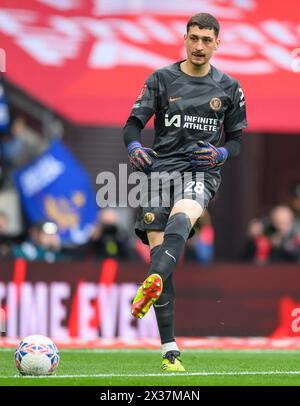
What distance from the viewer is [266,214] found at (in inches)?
834

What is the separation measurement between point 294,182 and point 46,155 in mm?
5262

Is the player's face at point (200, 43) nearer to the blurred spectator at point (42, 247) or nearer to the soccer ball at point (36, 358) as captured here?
the soccer ball at point (36, 358)

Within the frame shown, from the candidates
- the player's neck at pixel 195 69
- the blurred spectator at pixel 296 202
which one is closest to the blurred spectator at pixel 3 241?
the blurred spectator at pixel 296 202

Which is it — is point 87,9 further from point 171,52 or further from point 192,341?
point 192,341

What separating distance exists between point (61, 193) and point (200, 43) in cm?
857

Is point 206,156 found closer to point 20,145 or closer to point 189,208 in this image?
point 189,208

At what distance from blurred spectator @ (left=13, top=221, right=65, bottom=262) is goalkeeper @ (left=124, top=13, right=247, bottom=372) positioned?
19.0 feet

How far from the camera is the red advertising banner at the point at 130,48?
582 inches

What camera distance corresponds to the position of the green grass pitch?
834cm

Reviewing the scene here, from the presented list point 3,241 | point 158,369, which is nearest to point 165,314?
point 158,369

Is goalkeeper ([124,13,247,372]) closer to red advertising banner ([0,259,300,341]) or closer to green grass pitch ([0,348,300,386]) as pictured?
green grass pitch ([0,348,300,386])

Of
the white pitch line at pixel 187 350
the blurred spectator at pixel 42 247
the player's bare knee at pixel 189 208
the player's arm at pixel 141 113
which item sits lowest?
the white pitch line at pixel 187 350

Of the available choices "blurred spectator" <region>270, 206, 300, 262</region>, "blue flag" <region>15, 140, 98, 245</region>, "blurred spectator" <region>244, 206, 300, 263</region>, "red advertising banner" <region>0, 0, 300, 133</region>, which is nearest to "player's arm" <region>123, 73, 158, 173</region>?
"red advertising banner" <region>0, 0, 300, 133</region>

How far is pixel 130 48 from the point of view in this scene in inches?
586
